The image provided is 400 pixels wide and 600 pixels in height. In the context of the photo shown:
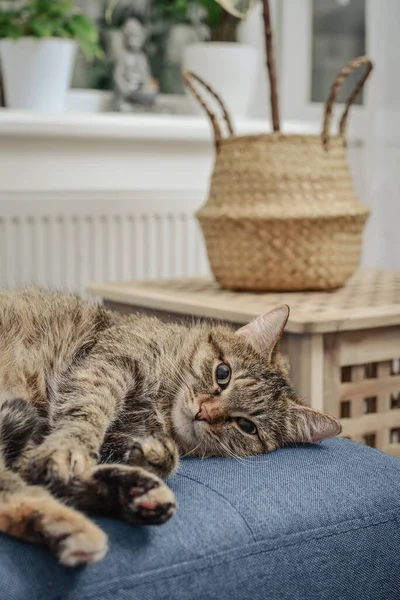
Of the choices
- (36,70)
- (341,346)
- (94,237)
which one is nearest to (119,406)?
(341,346)

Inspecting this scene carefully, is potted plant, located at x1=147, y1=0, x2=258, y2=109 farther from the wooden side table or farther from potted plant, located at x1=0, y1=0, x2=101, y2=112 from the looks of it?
the wooden side table

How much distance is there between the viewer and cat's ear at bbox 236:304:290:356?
1258mm

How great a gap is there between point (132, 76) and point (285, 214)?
1152 mm

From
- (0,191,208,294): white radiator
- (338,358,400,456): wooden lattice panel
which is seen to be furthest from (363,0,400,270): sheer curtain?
(338,358,400,456): wooden lattice panel

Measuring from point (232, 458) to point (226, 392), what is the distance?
90mm

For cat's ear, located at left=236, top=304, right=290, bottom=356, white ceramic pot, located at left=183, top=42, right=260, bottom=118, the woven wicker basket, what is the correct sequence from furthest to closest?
1. white ceramic pot, located at left=183, top=42, right=260, bottom=118
2. the woven wicker basket
3. cat's ear, located at left=236, top=304, right=290, bottom=356

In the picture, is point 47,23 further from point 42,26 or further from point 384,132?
point 384,132

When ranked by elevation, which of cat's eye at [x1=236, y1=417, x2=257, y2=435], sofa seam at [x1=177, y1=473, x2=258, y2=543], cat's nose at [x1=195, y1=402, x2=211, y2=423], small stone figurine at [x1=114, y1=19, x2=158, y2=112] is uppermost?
small stone figurine at [x1=114, y1=19, x2=158, y2=112]

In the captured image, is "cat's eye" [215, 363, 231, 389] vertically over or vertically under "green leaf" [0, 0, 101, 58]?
under

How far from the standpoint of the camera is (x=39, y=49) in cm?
238

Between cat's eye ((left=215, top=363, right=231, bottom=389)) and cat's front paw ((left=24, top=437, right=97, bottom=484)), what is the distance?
0.27 metres

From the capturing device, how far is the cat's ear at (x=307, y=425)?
3.79 ft

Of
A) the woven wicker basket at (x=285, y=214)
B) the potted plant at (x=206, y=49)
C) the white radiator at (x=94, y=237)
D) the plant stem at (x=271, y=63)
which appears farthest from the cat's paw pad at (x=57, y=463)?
the potted plant at (x=206, y=49)

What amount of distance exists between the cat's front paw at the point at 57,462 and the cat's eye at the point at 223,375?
0.27 metres
